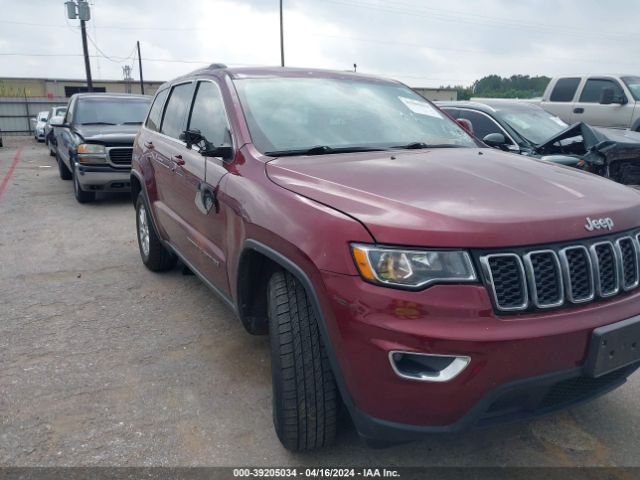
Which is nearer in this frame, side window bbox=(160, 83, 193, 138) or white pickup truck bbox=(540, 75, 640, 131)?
side window bbox=(160, 83, 193, 138)

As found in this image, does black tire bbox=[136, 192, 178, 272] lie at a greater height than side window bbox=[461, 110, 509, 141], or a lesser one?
lesser

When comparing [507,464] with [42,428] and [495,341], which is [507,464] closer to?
[495,341]

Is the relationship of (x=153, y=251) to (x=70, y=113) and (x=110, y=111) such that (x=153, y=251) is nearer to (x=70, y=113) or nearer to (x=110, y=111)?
(x=110, y=111)

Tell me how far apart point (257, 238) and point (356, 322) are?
746mm

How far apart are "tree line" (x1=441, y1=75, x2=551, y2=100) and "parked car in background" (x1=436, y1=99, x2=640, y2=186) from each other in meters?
17.5

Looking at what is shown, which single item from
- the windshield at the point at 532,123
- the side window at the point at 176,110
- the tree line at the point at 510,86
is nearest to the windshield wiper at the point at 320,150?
the side window at the point at 176,110

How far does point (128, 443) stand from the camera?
266 centimetres

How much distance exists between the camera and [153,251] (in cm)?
507

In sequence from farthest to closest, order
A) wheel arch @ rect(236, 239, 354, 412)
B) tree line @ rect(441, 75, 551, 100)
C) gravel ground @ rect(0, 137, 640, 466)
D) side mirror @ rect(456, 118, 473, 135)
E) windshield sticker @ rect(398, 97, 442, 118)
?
tree line @ rect(441, 75, 551, 100)
side mirror @ rect(456, 118, 473, 135)
windshield sticker @ rect(398, 97, 442, 118)
gravel ground @ rect(0, 137, 640, 466)
wheel arch @ rect(236, 239, 354, 412)

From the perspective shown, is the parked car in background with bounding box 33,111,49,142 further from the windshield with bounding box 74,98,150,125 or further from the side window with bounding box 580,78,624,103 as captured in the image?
the side window with bounding box 580,78,624,103

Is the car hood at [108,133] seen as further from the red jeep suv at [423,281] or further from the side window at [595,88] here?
the side window at [595,88]

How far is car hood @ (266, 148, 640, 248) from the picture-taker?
202 cm

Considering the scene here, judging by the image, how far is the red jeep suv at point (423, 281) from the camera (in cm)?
197

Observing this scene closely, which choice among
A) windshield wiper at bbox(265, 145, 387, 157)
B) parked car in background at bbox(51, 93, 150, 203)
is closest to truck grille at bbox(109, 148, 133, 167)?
parked car in background at bbox(51, 93, 150, 203)
